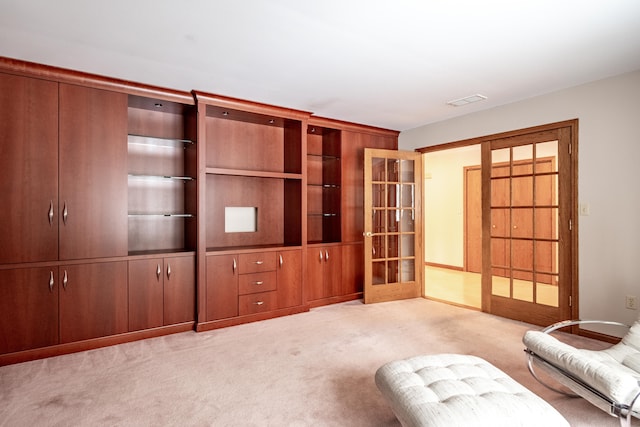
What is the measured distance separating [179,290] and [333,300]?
79.6 inches

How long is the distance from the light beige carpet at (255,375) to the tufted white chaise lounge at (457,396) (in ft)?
1.12

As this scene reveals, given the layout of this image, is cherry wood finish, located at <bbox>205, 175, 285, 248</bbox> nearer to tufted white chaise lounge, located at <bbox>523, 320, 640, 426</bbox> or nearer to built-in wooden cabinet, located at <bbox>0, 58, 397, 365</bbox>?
built-in wooden cabinet, located at <bbox>0, 58, 397, 365</bbox>

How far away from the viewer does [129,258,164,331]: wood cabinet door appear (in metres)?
3.38

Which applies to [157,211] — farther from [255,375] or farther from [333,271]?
[333,271]

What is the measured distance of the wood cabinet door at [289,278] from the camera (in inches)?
164

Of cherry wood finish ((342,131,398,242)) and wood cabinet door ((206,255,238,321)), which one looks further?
cherry wood finish ((342,131,398,242))

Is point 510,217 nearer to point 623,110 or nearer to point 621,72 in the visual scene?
point 623,110

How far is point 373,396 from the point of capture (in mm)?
2344

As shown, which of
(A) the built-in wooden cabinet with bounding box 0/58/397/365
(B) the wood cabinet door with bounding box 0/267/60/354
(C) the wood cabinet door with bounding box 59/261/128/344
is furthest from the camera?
(C) the wood cabinet door with bounding box 59/261/128/344

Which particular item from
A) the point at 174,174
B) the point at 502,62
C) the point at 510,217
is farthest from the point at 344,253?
the point at 502,62

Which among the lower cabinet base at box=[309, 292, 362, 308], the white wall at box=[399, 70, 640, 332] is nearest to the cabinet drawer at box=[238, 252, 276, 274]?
the lower cabinet base at box=[309, 292, 362, 308]

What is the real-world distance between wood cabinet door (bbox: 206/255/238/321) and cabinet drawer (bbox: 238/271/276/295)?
0.07 metres

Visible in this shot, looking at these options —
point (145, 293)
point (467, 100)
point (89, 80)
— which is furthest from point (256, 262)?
point (467, 100)

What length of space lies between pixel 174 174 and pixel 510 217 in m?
3.93
